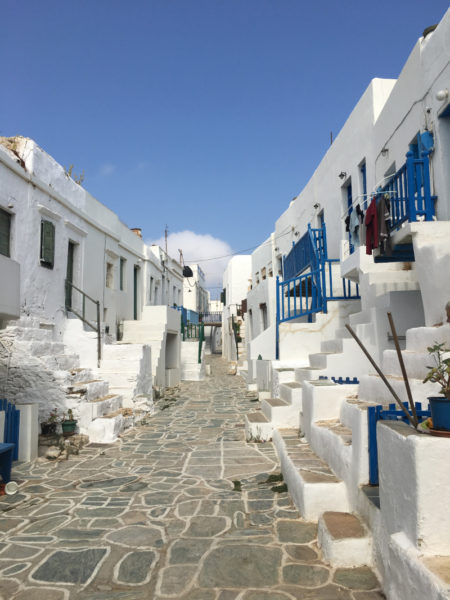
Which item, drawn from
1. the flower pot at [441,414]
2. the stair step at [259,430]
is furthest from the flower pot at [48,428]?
the flower pot at [441,414]

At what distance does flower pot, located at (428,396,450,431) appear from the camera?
2.43 m

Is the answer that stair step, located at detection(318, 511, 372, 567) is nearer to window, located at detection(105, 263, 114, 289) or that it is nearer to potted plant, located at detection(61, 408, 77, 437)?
potted plant, located at detection(61, 408, 77, 437)

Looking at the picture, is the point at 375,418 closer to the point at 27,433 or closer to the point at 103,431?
the point at 27,433

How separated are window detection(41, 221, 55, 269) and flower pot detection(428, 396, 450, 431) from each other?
968 cm

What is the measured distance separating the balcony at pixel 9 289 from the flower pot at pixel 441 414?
5.95m

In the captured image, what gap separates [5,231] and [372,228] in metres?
7.49

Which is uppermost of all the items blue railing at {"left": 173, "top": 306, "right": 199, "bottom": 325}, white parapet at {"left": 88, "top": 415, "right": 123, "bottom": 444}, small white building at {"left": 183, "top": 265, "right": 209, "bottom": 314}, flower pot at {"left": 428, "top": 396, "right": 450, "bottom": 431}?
small white building at {"left": 183, "top": 265, "right": 209, "bottom": 314}

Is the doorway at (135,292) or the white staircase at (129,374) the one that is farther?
the doorway at (135,292)

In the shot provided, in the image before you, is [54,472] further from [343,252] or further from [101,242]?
[101,242]

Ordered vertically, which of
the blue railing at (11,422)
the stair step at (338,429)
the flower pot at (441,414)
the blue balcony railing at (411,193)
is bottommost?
the blue railing at (11,422)

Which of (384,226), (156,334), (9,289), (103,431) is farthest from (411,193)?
(156,334)

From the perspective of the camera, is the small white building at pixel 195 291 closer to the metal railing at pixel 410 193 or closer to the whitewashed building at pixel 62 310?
the whitewashed building at pixel 62 310

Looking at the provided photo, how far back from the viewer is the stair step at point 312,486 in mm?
3939

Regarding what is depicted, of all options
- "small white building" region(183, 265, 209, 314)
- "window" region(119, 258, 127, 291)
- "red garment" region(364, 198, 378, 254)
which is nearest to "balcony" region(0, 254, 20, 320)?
"red garment" region(364, 198, 378, 254)
